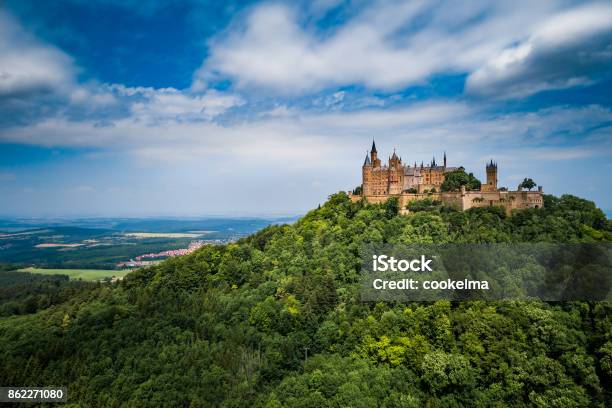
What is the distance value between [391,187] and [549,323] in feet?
147

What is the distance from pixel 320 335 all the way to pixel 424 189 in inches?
1493

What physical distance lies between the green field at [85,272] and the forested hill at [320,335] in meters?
65.9

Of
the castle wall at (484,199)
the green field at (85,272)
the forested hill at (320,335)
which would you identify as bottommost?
the green field at (85,272)

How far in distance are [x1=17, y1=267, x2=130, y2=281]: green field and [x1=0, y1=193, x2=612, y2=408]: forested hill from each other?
216 ft

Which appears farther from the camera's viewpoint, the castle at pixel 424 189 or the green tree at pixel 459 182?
the green tree at pixel 459 182

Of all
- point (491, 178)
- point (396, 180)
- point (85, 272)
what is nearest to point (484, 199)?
point (491, 178)

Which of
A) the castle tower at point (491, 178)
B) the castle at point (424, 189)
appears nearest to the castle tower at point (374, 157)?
the castle at point (424, 189)

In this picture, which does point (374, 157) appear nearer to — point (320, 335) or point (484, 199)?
point (484, 199)

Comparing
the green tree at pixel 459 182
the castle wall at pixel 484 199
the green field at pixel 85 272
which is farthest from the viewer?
the green field at pixel 85 272

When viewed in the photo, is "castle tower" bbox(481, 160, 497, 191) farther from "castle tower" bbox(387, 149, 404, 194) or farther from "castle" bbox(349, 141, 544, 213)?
"castle tower" bbox(387, 149, 404, 194)

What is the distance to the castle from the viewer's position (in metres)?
70.2

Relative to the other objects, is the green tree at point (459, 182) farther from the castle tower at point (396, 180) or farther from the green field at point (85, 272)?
the green field at point (85, 272)

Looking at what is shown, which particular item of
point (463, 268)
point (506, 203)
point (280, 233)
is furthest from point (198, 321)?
point (506, 203)

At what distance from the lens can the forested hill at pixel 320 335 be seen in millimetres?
42469
